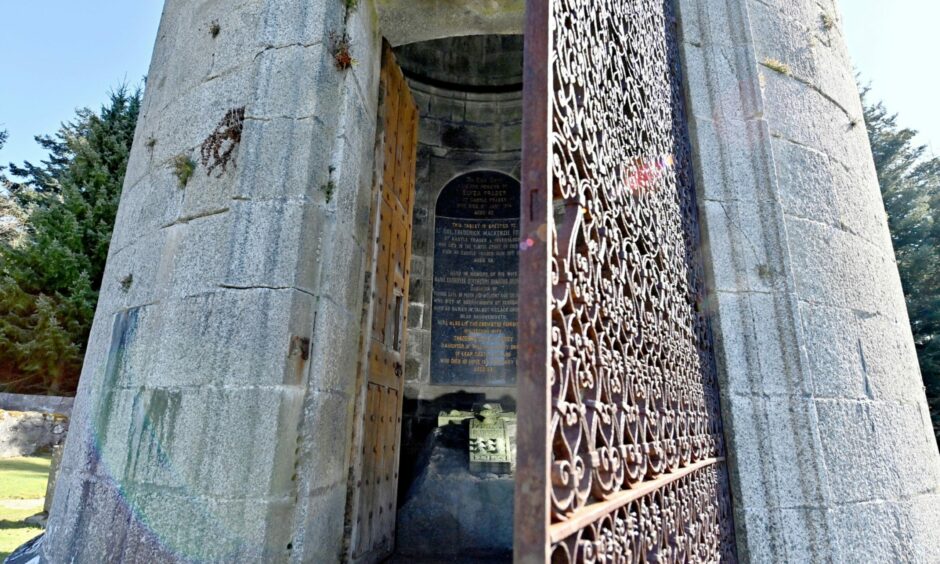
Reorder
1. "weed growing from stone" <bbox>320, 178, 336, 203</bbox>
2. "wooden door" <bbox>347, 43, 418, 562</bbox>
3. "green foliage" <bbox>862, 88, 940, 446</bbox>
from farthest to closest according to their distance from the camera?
"green foliage" <bbox>862, 88, 940, 446</bbox>, "wooden door" <bbox>347, 43, 418, 562</bbox>, "weed growing from stone" <bbox>320, 178, 336, 203</bbox>

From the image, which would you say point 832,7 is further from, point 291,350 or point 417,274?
point 291,350


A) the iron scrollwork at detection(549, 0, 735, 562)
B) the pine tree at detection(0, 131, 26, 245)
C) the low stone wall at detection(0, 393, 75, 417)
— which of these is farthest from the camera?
the pine tree at detection(0, 131, 26, 245)

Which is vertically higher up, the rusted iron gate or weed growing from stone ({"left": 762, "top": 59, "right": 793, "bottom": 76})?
weed growing from stone ({"left": 762, "top": 59, "right": 793, "bottom": 76})

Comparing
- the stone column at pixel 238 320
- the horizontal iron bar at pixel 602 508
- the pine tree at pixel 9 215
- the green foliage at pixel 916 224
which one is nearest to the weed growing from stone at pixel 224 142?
the stone column at pixel 238 320

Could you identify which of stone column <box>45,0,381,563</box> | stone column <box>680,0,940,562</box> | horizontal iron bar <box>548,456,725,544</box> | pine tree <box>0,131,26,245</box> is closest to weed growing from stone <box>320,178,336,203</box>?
stone column <box>45,0,381,563</box>

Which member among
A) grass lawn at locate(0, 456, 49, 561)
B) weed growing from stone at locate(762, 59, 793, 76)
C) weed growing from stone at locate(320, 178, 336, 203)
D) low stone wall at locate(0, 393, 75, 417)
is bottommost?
grass lawn at locate(0, 456, 49, 561)

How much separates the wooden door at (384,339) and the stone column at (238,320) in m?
0.22

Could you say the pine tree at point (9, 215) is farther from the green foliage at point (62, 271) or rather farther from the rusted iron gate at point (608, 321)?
the rusted iron gate at point (608, 321)

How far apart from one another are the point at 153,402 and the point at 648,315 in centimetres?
209

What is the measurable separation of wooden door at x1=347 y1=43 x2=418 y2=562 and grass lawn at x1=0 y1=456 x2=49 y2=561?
3698mm

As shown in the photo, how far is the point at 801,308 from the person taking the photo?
269 cm

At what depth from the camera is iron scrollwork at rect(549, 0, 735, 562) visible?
1102mm

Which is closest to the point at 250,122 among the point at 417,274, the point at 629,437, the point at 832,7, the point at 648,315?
the point at 648,315

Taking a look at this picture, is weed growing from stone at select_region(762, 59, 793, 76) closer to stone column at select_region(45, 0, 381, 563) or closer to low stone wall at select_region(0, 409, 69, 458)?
stone column at select_region(45, 0, 381, 563)
